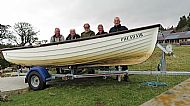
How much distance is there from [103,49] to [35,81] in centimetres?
245

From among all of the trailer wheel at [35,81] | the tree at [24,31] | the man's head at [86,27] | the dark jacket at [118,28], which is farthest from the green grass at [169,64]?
the tree at [24,31]

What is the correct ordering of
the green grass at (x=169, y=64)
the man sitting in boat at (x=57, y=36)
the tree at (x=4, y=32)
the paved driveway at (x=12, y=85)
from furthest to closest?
the tree at (x=4, y=32)
the green grass at (x=169, y=64)
the man sitting in boat at (x=57, y=36)
the paved driveway at (x=12, y=85)

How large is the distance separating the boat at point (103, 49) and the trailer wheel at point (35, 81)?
0.55m

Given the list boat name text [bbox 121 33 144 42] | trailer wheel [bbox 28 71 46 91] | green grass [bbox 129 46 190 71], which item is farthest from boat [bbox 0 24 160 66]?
green grass [bbox 129 46 190 71]

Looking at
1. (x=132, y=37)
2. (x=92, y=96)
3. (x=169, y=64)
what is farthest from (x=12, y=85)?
(x=169, y=64)

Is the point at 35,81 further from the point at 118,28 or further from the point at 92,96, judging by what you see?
the point at 118,28

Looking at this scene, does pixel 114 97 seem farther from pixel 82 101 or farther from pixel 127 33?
pixel 127 33

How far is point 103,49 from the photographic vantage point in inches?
281

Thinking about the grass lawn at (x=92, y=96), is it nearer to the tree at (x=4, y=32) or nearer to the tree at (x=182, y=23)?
the tree at (x=4, y=32)

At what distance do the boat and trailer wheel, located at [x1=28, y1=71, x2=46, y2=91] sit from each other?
55 cm

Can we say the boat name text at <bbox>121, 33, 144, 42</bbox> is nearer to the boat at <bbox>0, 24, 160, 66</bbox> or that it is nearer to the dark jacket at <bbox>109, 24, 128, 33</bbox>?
the boat at <bbox>0, 24, 160, 66</bbox>

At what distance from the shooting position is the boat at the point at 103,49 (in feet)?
22.7

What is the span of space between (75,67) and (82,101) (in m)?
2.33

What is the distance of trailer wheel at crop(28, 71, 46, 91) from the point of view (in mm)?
7926
